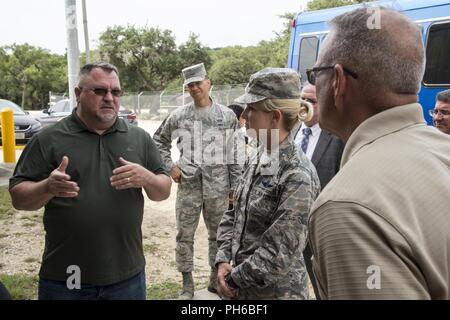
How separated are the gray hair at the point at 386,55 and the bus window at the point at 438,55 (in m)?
5.94

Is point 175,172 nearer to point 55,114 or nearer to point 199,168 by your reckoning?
point 199,168

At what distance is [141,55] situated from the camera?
4209 centimetres

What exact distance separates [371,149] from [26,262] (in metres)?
4.86

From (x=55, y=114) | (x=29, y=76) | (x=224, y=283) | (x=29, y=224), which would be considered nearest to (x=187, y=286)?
(x=224, y=283)

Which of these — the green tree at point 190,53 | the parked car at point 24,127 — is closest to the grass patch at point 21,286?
the parked car at point 24,127

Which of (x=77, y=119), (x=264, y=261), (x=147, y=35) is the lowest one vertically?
(x=264, y=261)

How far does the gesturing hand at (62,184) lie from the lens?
209cm

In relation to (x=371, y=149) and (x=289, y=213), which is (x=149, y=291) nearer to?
(x=289, y=213)

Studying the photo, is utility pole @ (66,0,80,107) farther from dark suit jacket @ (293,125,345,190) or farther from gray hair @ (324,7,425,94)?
gray hair @ (324,7,425,94)

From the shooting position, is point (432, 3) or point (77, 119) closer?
point (77, 119)

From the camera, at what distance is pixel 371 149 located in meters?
1.03
